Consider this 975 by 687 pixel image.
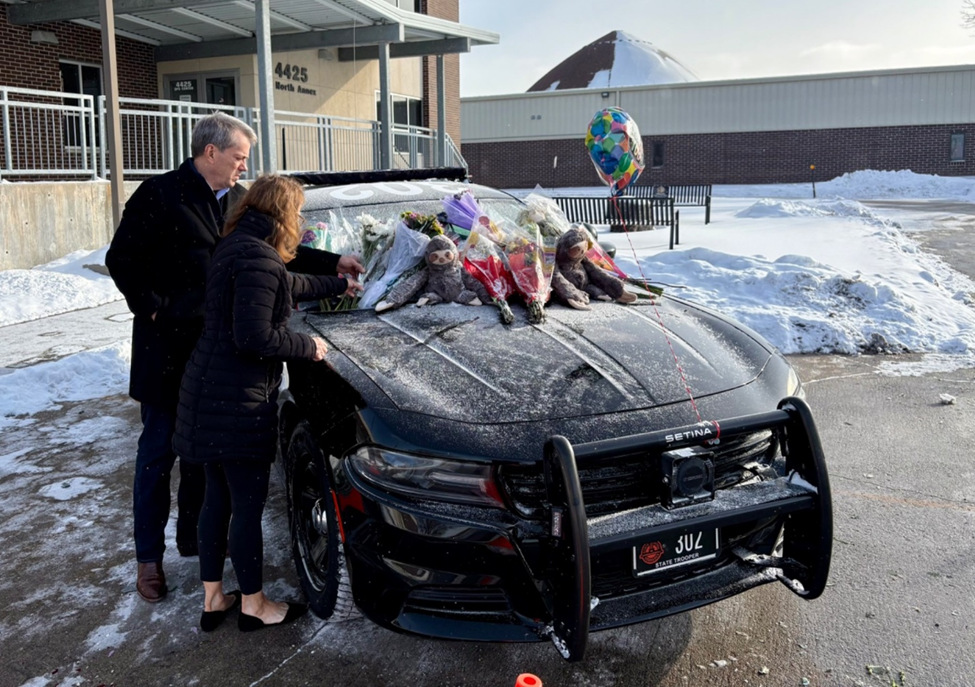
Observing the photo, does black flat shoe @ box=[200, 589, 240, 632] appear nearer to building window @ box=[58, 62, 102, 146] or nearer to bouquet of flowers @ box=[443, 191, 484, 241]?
bouquet of flowers @ box=[443, 191, 484, 241]

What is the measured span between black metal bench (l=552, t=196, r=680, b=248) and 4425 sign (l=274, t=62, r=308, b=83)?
6.33m

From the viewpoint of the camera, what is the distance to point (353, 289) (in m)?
3.61

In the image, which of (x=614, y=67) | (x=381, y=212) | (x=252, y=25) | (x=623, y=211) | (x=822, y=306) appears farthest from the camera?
(x=614, y=67)

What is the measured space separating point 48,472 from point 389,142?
1291 centimetres

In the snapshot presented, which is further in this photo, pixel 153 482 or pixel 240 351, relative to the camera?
pixel 153 482

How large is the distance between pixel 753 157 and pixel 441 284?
3846cm

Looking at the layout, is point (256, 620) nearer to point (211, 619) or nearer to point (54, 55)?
point (211, 619)

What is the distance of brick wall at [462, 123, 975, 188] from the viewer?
3766 centimetres

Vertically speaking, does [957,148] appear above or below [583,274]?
above

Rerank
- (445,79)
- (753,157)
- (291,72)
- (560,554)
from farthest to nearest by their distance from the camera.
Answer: (753,157)
(445,79)
(291,72)
(560,554)

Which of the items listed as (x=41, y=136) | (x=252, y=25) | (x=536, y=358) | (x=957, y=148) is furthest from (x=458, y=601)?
(x=957, y=148)

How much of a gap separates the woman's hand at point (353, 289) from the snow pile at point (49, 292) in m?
5.97

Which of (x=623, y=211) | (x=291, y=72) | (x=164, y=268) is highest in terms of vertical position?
(x=291, y=72)

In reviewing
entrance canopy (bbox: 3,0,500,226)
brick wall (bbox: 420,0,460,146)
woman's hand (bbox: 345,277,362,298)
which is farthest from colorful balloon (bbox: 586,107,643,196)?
woman's hand (bbox: 345,277,362,298)
